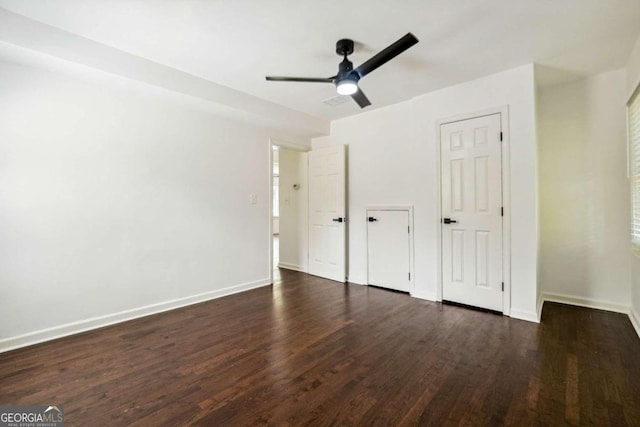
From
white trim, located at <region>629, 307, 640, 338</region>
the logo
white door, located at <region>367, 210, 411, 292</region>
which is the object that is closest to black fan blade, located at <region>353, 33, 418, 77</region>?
white door, located at <region>367, 210, 411, 292</region>

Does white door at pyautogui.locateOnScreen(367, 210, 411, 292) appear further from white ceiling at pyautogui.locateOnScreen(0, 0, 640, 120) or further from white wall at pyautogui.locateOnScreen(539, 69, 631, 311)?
white ceiling at pyautogui.locateOnScreen(0, 0, 640, 120)

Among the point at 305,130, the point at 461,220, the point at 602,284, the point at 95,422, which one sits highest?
the point at 305,130

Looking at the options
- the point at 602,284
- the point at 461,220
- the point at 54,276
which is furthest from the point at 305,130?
the point at 602,284

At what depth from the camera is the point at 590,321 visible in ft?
8.87

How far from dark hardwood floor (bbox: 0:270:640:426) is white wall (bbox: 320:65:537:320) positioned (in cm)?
66

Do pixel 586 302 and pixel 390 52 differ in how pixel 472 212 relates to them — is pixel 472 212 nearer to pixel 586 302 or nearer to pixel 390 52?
pixel 586 302

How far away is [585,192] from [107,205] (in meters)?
5.11

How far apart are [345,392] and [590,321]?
106 inches

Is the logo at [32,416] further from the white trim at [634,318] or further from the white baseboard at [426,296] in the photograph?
the white trim at [634,318]

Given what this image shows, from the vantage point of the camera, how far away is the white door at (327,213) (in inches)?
167

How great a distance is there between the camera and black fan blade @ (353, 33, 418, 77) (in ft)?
6.13

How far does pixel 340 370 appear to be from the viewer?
1923 millimetres

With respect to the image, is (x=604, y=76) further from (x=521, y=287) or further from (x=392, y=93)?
(x=521, y=287)

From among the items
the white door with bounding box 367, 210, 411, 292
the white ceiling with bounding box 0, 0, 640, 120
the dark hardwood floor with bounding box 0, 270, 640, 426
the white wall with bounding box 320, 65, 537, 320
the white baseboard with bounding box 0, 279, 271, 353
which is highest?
the white ceiling with bounding box 0, 0, 640, 120
